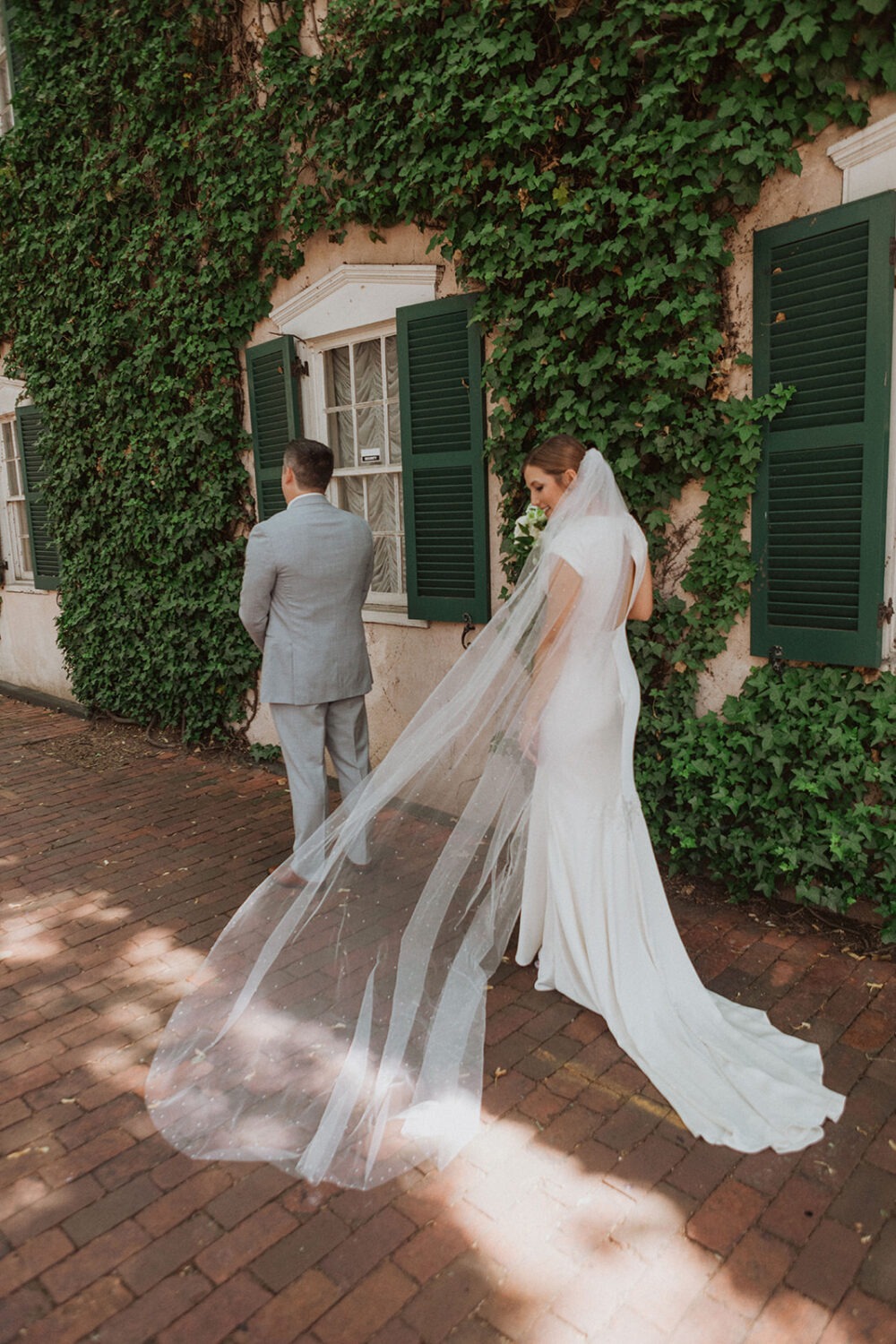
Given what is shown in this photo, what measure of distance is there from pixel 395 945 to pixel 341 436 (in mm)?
3969

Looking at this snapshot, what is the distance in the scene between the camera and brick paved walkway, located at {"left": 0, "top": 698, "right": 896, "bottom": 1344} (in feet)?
7.06

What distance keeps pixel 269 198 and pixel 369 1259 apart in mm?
5759

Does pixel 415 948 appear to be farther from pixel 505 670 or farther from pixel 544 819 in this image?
pixel 505 670

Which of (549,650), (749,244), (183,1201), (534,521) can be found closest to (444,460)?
(534,521)

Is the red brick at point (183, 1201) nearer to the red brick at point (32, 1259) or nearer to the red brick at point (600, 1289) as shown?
the red brick at point (32, 1259)

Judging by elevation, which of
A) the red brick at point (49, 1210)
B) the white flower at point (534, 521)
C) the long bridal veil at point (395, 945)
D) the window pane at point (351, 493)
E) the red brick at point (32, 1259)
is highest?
the window pane at point (351, 493)

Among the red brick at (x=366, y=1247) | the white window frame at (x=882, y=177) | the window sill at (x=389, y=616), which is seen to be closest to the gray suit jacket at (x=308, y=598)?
the window sill at (x=389, y=616)

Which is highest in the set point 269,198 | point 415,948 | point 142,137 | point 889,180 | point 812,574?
point 142,137

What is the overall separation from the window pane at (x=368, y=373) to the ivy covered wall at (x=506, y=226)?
0.73m

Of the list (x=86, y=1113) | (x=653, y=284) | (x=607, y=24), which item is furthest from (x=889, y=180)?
(x=86, y=1113)

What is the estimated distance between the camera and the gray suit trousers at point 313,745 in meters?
4.45

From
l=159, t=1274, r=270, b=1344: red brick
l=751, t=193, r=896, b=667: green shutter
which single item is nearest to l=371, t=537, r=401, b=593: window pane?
l=751, t=193, r=896, b=667: green shutter

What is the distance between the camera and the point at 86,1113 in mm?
2949

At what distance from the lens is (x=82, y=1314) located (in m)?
2.20
